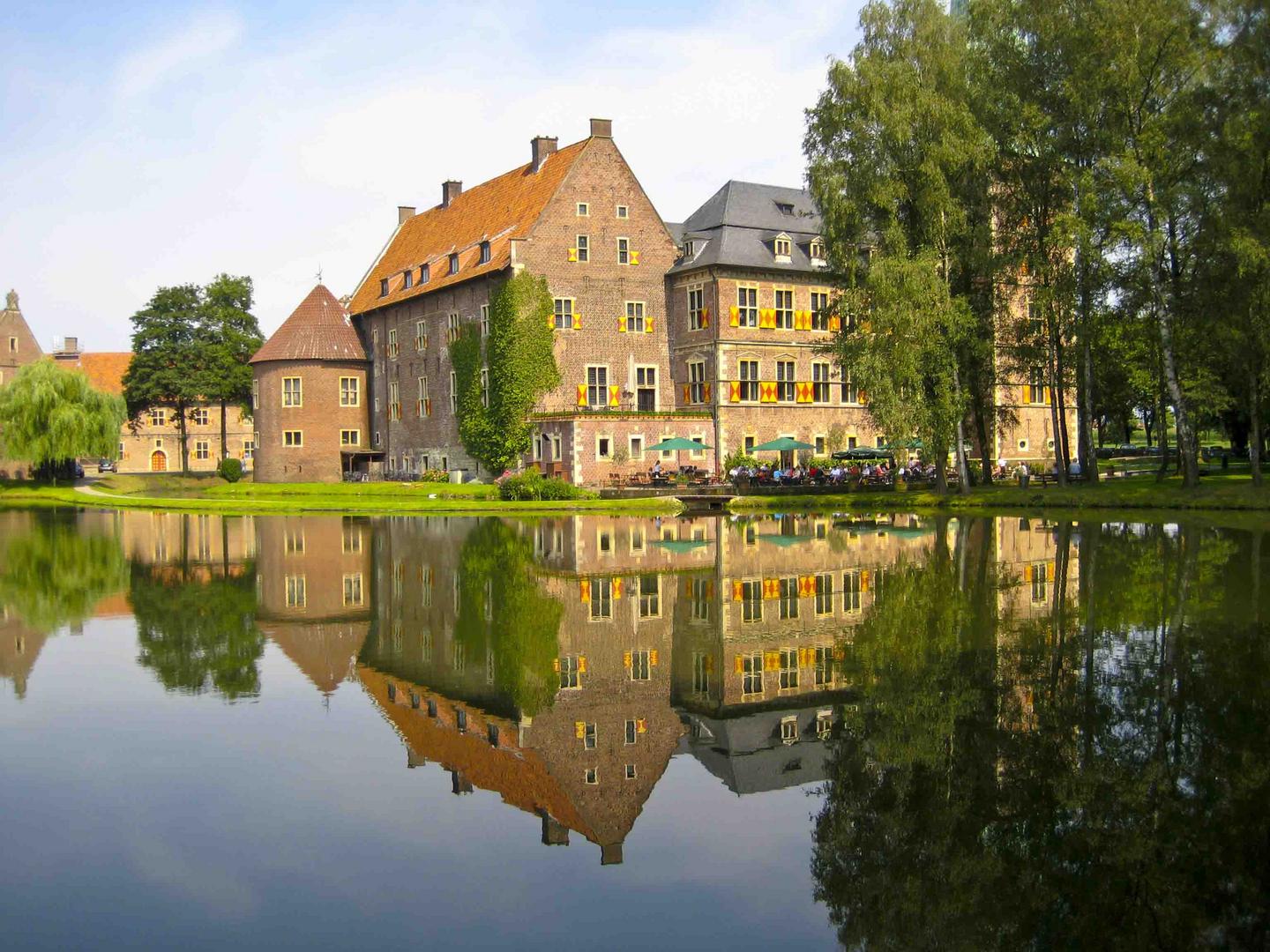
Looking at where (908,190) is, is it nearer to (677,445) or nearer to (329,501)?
(677,445)

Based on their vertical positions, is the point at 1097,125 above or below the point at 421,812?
above

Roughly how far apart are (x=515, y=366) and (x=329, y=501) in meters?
10.2

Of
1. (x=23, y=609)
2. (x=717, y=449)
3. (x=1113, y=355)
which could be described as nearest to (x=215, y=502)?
(x=717, y=449)

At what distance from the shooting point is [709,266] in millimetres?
57688

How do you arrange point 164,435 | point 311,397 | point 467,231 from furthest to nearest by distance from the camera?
point 164,435
point 311,397
point 467,231

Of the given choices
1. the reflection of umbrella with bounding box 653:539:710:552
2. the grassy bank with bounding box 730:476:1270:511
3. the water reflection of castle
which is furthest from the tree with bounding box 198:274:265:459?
the reflection of umbrella with bounding box 653:539:710:552

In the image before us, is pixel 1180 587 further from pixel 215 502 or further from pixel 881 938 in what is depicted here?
pixel 215 502

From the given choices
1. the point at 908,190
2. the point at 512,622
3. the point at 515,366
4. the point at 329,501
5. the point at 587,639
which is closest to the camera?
the point at 587,639

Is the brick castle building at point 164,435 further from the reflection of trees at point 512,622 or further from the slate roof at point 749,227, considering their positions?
the reflection of trees at point 512,622

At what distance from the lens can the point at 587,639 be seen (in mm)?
16250

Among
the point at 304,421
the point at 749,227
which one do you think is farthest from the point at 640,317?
the point at 304,421

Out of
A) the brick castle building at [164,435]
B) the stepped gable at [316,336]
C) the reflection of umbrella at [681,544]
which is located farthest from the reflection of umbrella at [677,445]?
the brick castle building at [164,435]

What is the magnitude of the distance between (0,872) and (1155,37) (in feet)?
123

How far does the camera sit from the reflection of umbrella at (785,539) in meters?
31.4
